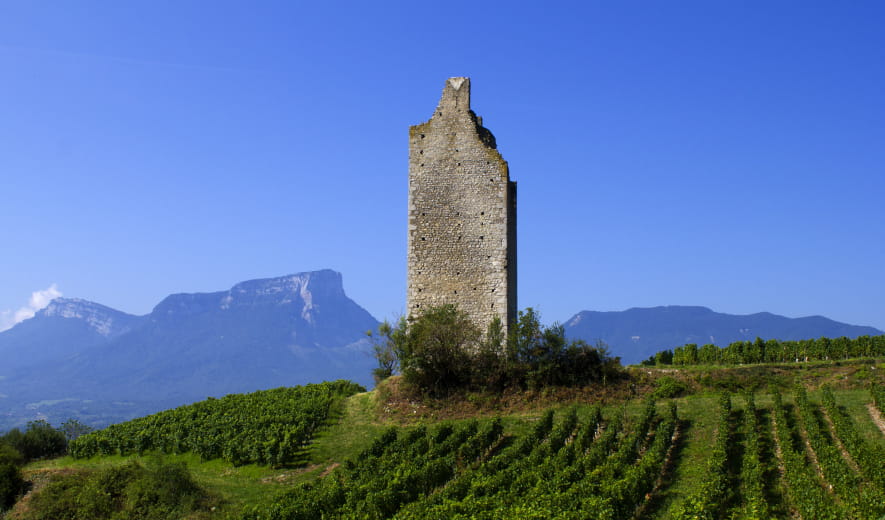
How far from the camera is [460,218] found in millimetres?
32000

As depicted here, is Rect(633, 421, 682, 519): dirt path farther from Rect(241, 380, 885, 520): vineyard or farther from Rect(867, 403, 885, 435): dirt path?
Rect(867, 403, 885, 435): dirt path

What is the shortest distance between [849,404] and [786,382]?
4187 mm

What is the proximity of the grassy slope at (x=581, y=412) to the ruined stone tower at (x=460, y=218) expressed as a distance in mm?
5090

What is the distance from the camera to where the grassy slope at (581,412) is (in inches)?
820

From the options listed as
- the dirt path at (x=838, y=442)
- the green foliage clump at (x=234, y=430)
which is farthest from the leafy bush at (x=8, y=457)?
the dirt path at (x=838, y=442)

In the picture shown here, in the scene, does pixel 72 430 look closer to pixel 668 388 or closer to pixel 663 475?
pixel 668 388

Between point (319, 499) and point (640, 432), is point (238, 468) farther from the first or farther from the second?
point (640, 432)

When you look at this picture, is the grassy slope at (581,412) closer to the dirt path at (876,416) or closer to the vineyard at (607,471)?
the dirt path at (876,416)

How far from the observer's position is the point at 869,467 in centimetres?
1864

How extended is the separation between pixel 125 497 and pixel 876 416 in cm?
2367

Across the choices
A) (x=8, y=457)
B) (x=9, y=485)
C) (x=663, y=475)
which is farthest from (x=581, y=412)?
(x=8, y=457)

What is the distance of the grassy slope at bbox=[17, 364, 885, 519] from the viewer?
68.3ft

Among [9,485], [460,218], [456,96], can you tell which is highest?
[456,96]

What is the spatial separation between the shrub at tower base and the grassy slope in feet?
4.76
